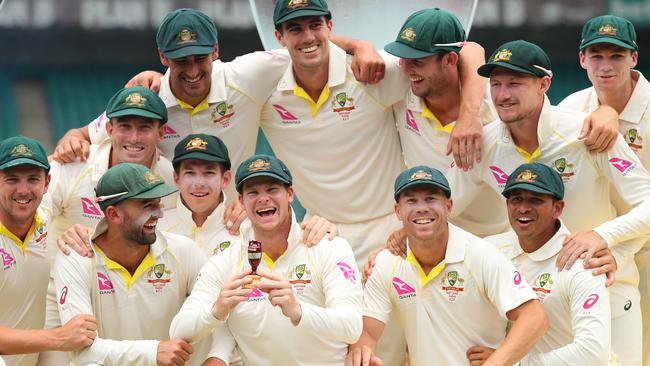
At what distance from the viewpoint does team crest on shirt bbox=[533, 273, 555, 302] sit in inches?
276

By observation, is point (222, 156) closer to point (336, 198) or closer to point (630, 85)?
point (336, 198)

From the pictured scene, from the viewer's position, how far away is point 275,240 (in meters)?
7.01

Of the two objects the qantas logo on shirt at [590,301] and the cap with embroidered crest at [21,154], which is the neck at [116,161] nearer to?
the cap with embroidered crest at [21,154]

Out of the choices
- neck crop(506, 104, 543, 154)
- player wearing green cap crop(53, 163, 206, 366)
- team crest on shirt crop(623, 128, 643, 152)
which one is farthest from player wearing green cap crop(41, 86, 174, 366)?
team crest on shirt crop(623, 128, 643, 152)

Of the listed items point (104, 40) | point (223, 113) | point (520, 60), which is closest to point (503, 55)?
point (520, 60)

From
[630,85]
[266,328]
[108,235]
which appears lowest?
[266,328]

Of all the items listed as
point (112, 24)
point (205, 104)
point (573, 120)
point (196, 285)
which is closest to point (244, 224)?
point (196, 285)

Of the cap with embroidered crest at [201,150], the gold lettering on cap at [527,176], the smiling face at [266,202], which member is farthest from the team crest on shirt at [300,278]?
the gold lettering on cap at [527,176]

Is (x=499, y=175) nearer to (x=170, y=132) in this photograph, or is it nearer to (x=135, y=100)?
(x=170, y=132)

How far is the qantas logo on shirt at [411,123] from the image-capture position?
25.1 ft

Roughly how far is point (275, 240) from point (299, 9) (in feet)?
4.04

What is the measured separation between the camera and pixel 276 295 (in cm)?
661

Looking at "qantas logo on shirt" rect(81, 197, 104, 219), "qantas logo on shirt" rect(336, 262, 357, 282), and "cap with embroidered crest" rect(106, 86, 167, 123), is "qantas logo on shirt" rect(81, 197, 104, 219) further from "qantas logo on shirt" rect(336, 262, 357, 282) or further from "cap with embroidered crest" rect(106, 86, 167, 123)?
A: "qantas logo on shirt" rect(336, 262, 357, 282)

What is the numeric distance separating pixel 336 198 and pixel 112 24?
105 inches
